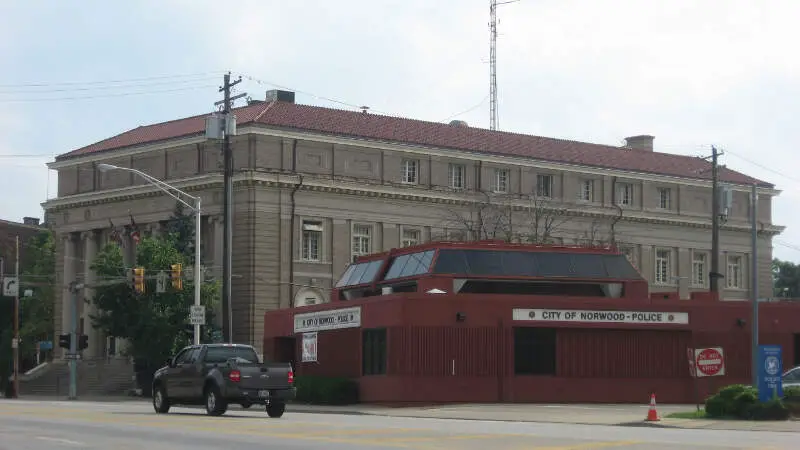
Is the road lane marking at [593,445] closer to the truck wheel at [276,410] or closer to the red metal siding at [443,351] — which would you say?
the truck wheel at [276,410]

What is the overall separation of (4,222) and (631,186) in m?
53.3

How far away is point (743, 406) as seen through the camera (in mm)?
36000

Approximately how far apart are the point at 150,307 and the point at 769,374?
1637 inches

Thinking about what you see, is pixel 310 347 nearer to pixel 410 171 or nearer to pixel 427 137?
pixel 410 171

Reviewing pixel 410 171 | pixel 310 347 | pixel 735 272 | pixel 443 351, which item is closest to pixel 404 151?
pixel 410 171

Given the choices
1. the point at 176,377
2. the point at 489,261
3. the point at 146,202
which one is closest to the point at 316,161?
the point at 146,202

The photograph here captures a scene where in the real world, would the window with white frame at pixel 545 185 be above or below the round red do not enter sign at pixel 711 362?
above

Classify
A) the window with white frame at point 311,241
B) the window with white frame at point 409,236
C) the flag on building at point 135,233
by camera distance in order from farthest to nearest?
1. the window with white frame at point 409,236
2. the flag on building at point 135,233
3. the window with white frame at point 311,241

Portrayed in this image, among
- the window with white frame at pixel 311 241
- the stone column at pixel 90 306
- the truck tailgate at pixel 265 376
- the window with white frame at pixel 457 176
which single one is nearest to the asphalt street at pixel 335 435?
the truck tailgate at pixel 265 376

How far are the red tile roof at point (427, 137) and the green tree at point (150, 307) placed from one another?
10250 mm

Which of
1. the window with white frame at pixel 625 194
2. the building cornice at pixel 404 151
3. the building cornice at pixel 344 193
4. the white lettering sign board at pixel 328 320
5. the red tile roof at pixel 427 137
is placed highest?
the red tile roof at pixel 427 137

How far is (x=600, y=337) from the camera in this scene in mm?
49469

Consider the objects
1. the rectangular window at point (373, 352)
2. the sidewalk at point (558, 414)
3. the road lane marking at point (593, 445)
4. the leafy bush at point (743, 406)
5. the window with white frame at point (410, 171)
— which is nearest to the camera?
the road lane marking at point (593, 445)

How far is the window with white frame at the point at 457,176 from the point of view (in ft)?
287
